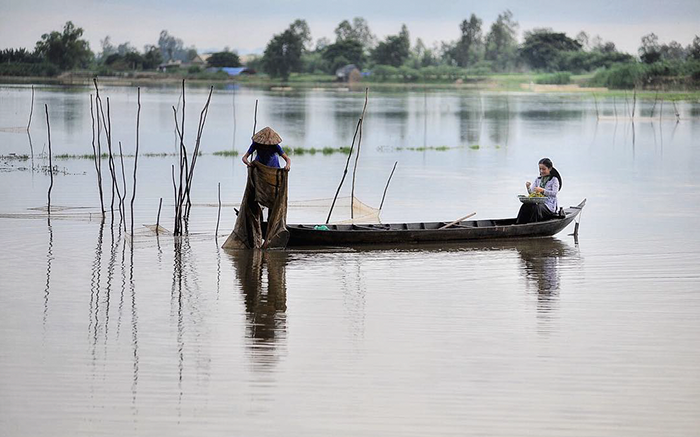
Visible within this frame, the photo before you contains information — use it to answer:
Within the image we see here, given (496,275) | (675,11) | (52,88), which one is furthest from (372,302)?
(675,11)

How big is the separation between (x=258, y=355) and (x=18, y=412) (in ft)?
4.94

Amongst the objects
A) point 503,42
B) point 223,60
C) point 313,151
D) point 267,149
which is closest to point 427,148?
point 313,151

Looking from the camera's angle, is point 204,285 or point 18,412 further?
point 204,285

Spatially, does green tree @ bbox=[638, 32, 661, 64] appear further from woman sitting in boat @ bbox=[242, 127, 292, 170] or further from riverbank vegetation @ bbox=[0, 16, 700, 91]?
woman sitting in boat @ bbox=[242, 127, 292, 170]

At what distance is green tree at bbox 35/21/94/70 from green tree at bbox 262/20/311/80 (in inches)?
524

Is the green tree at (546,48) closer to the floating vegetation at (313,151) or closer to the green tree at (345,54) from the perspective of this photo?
the green tree at (345,54)

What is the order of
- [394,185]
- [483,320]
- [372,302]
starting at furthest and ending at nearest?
[394,185], [372,302], [483,320]

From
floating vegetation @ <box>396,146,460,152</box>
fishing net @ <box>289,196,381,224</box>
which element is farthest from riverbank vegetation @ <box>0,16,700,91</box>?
fishing net @ <box>289,196,381,224</box>

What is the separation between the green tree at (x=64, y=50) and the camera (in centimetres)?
7094

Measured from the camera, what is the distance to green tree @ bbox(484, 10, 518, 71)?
90625mm

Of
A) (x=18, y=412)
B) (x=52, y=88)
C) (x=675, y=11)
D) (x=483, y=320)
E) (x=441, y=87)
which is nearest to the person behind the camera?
(x=18, y=412)

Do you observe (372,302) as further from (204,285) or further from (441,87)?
(441,87)

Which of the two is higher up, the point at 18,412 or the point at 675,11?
the point at 675,11

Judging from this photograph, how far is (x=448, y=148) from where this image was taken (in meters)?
23.4
